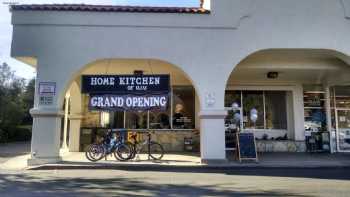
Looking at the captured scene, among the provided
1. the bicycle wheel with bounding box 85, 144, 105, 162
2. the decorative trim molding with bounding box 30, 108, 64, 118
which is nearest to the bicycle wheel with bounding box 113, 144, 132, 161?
the bicycle wheel with bounding box 85, 144, 105, 162

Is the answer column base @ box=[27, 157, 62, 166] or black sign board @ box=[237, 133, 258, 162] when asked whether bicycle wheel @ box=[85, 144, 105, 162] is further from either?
black sign board @ box=[237, 133, 258, 162]

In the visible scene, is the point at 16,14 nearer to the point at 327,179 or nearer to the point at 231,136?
the point at 231,136

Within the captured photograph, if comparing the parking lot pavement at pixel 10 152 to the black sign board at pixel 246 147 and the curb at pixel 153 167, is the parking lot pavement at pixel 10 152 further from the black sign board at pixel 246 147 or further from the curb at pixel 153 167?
the black sign board at pixel 246 147

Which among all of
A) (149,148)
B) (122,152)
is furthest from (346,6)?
(122,152)

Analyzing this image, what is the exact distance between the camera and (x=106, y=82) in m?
12.5

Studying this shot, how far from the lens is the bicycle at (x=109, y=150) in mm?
12234

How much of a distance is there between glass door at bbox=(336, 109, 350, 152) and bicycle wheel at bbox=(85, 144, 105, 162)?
11.5 meters

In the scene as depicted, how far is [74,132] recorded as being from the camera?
16.7 meters

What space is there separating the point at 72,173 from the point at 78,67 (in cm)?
404

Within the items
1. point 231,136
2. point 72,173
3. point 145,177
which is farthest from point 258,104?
point 72,173

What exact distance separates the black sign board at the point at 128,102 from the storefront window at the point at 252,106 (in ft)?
19.4

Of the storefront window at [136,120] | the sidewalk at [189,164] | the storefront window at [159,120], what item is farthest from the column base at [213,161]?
the storefront window at [136,120]

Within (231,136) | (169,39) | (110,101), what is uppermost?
(169,39)

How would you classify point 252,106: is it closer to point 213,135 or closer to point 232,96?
point 232,96
